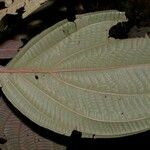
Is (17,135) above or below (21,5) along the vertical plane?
below

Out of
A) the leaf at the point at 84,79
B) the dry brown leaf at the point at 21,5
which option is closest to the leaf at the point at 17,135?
the leaf at the point at 84,79

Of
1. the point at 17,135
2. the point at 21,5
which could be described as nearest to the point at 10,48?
the point at 21,5

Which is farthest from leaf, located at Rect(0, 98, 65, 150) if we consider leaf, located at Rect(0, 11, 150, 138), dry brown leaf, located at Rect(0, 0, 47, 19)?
dry brown leaf, located at Rect(0, 0, 47, 19)

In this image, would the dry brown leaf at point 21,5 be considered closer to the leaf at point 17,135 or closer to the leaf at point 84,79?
the leaf at point 84,79

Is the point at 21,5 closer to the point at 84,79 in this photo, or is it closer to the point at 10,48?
the point at 10,48

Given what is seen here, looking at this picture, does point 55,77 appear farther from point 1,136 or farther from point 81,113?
point 1,136

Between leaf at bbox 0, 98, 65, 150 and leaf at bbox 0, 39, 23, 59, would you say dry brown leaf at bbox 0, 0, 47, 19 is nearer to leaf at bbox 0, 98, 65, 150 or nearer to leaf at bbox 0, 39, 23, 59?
A: leaf at bbox 0, 39, 23, 59

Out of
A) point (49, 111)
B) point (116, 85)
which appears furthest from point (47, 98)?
point (116, 85)
